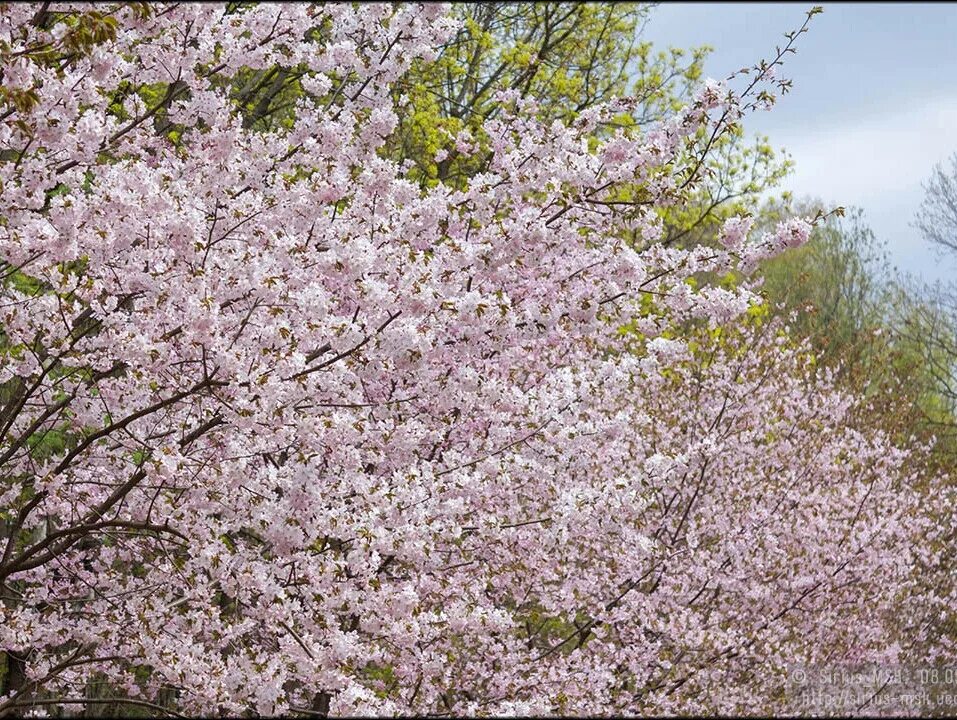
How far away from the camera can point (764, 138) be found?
1964cm

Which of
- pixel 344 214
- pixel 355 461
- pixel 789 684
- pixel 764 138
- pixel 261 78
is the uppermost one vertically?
pixel 764 138

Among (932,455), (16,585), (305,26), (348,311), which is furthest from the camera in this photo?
(932,455)

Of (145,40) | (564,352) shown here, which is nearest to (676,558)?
(564,352)

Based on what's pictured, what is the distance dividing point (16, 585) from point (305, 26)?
20.4 ft

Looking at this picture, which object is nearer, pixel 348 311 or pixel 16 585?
pixel 348 311

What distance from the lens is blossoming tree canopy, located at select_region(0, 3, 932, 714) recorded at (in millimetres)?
5996

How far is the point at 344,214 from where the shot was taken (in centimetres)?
773

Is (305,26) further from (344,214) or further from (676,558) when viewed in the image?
(676,558)

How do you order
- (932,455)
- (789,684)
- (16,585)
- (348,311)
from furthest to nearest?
(932,455) → (789,684) → (16,585) → (348,311)

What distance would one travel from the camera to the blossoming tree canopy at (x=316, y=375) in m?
6.00

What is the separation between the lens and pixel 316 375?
5848 mm

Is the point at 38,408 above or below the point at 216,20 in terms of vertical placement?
below

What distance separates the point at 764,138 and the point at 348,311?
47.8ft

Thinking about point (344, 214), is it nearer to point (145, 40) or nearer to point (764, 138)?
point (145, 40)
